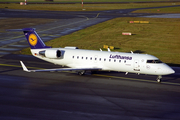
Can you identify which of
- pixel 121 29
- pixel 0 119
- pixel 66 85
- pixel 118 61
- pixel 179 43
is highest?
pixel 121 29

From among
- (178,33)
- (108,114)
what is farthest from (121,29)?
(108,114)

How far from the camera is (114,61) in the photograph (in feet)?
98.8

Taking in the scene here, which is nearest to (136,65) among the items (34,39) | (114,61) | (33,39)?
(114,61)

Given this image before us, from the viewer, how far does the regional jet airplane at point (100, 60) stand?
94.5ft

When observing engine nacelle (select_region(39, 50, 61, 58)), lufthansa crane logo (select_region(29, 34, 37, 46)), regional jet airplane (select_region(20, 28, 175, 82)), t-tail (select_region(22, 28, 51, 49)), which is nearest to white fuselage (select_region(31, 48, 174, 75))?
regional jet airplane (select_region(20, 28, 175, 82))

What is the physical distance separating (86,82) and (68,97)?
5350mm

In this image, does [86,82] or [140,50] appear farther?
[140,50]

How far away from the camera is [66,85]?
28016 millimetres

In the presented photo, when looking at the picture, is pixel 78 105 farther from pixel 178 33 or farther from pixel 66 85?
pixel 178 33

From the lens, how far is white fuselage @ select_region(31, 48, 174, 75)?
28.7 m

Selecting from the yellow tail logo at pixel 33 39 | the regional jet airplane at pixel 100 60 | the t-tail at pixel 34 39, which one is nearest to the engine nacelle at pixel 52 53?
the regional jet airplane at pixel 100 60

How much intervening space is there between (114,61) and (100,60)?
175 centimetres

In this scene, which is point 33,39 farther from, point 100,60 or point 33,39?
point 100,60

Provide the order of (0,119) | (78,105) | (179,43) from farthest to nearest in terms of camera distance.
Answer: (179,43)
(78,105)
(0,119)
